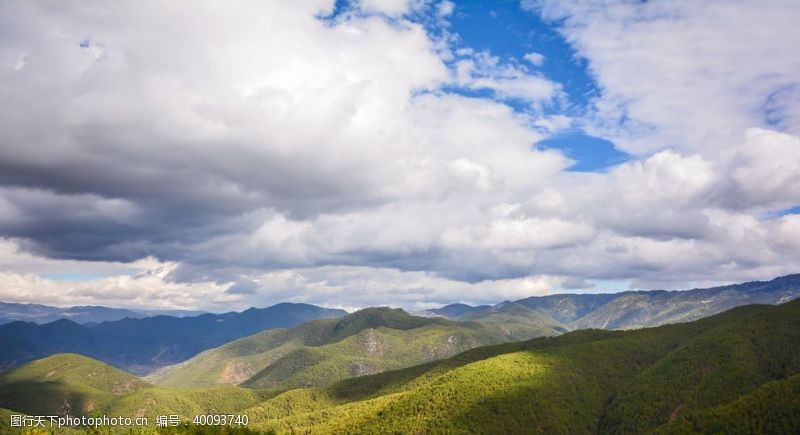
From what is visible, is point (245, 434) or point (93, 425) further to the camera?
point (245, 434)

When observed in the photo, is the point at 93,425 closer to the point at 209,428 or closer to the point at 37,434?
the point at 209,428

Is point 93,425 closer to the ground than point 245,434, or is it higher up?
higher up

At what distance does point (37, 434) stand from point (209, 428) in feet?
347

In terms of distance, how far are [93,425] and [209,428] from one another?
162 ft

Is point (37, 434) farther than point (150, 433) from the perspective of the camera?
No

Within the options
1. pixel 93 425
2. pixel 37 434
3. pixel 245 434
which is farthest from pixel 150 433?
pixel 37 434

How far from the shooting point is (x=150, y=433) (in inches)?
6649

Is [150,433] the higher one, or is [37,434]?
[37,434]

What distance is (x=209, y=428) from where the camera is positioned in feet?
633

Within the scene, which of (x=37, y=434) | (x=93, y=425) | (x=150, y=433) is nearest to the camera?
(x=37, y=434)

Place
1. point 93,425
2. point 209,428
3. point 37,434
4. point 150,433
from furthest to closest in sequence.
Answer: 1. point 209,428
2. point 150,433
3. point 93,425
4. point 37,434

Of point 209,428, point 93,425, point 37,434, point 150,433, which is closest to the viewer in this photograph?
point 37,434

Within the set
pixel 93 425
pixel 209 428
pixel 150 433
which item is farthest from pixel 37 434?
pixel 209 428

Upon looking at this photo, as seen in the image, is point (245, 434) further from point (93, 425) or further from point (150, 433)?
point (93, 425)
